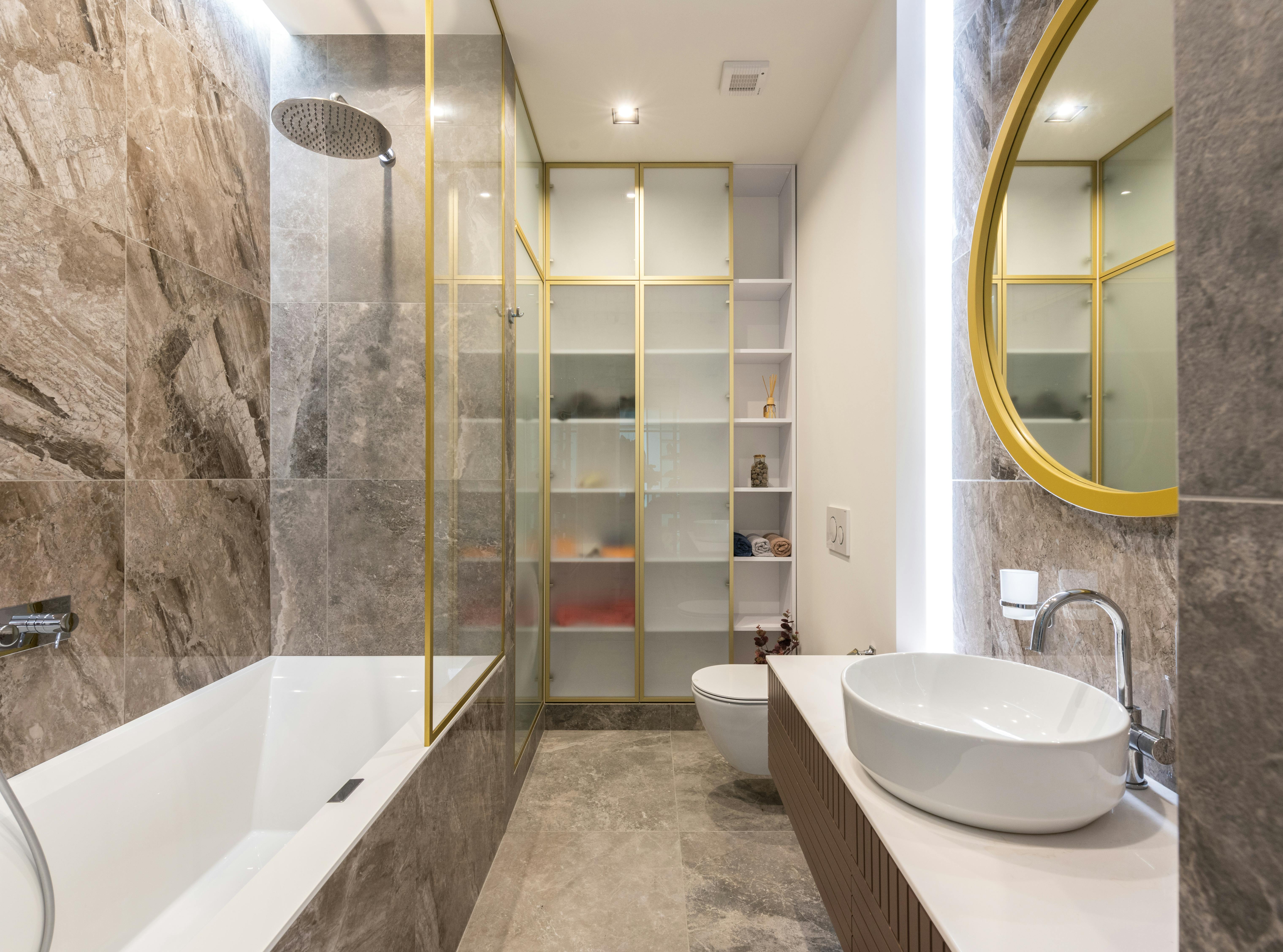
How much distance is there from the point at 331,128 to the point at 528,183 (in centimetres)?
95

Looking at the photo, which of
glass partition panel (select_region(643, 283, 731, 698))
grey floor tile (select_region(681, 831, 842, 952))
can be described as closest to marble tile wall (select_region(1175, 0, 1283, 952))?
grey floor tile (select_region(681, 831, 842, 952))

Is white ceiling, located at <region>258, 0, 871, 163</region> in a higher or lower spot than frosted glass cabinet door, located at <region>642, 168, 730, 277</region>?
higher

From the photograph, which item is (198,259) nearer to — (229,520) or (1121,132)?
(229,520)

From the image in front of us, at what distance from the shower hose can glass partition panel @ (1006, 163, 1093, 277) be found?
1997 mm

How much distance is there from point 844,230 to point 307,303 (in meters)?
1.88

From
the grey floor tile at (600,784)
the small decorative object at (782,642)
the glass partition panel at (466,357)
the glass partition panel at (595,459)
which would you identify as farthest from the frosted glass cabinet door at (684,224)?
the grey floor tile at (600,784)

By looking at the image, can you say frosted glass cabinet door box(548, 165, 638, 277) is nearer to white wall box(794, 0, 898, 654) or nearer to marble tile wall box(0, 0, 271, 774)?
white wall box(794, 0, 898, 654)

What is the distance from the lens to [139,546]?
1.57m

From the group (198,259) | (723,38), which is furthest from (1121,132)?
(198,259)

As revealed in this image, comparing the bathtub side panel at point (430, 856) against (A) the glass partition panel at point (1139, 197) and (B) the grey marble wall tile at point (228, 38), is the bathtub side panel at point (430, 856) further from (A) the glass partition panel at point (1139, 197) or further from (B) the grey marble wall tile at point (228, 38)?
(B) the grey marble wall tile at point (228, 38)

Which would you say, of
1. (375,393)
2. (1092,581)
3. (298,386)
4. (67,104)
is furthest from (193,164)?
(1092,581)

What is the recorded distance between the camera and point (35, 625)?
1.25 meters

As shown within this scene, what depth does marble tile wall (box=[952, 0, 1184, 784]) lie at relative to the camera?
1.03m

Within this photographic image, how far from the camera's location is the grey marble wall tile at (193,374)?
1569 millimetres
